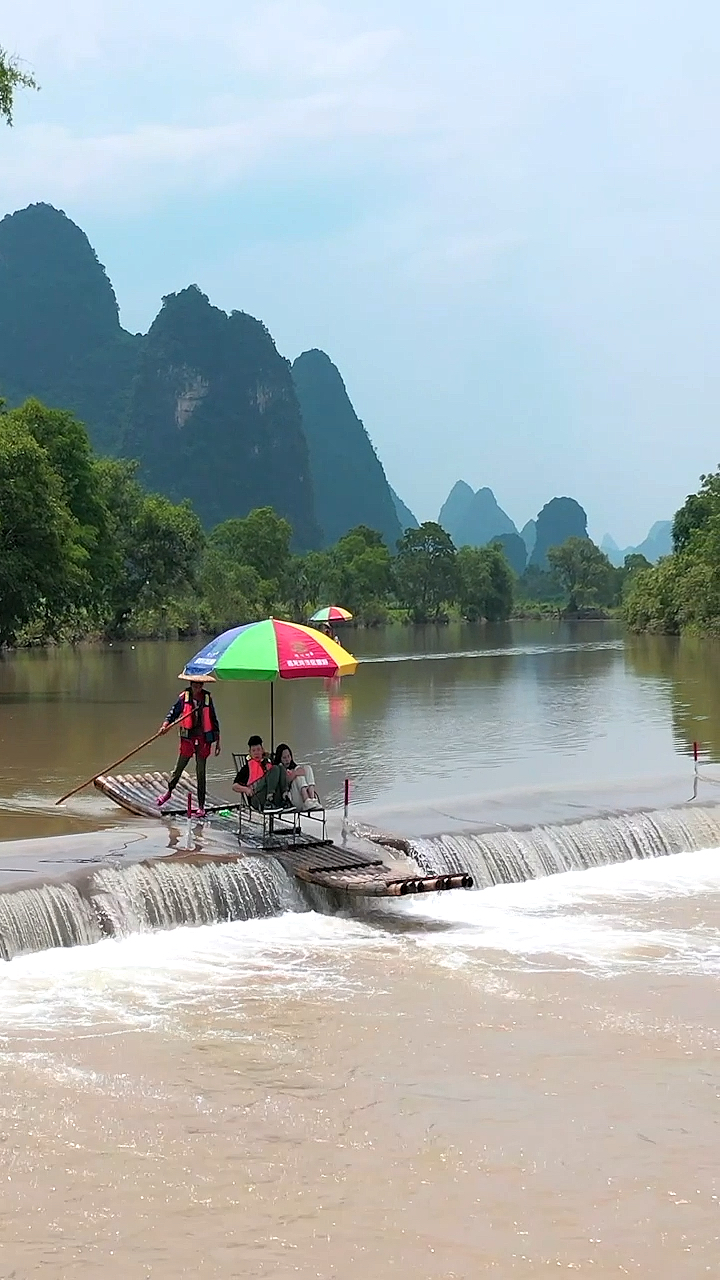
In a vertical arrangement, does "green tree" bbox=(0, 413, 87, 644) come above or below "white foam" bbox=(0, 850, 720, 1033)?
above

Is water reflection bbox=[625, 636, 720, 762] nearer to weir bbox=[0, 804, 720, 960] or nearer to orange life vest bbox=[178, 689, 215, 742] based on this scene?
weir bbox=[0, 804, 720, 960]

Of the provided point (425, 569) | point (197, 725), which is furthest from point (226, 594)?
point (197, 725)

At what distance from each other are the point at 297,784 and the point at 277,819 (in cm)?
100

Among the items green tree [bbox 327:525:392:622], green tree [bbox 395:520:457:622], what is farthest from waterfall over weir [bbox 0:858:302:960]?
green tree [bbox 395:520:457:622]

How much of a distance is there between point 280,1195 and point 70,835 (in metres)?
7.68

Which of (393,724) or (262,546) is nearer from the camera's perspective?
(393,724)

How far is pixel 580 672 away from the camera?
43312 mm

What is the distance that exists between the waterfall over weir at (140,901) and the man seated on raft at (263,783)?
3.00 ft

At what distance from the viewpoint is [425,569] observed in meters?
117

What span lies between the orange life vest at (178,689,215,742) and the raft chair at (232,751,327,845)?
1.43 ft

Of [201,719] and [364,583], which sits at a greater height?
[364,583]

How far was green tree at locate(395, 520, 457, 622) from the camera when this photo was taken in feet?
383

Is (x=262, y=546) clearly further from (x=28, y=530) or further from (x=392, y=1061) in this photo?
(x=392, y=1061)

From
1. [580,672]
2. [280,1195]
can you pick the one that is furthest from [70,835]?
[580,672]
